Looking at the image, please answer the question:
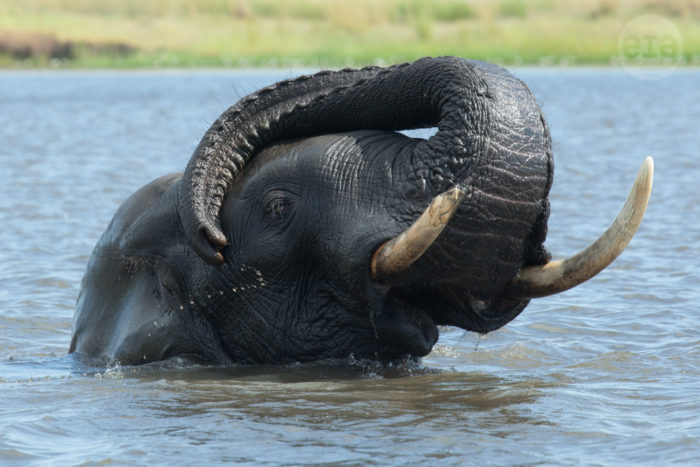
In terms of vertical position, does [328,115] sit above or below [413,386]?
above

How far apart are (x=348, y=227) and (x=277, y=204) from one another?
44cm

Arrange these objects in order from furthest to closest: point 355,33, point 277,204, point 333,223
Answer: point 355,33 < point 277,204 < point 333,223

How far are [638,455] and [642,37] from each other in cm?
5096

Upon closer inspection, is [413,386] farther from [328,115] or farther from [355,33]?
[355,33]

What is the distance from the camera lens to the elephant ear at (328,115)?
5.42 m

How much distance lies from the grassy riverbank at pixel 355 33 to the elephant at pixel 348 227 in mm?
Answer: 40869

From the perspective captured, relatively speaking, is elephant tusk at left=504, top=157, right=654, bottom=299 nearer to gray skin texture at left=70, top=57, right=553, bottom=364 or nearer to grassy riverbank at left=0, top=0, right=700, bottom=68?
gray skin texture at left=70, top=57, right=553, bottom=364

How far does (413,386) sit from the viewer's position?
6094 millimetres

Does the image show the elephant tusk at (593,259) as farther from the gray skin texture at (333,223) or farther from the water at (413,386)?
the water at (413,386)

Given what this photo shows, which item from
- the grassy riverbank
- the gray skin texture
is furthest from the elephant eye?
the grassy riverbank

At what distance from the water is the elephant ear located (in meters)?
0.30

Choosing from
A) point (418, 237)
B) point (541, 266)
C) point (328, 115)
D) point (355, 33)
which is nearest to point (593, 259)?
point (541, 266)

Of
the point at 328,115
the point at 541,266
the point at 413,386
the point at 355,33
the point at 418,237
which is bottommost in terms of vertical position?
the point at 413,386

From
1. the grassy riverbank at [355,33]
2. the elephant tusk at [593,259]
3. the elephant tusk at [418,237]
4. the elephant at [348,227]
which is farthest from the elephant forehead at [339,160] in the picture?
the grassy riverbank at [355,33]
